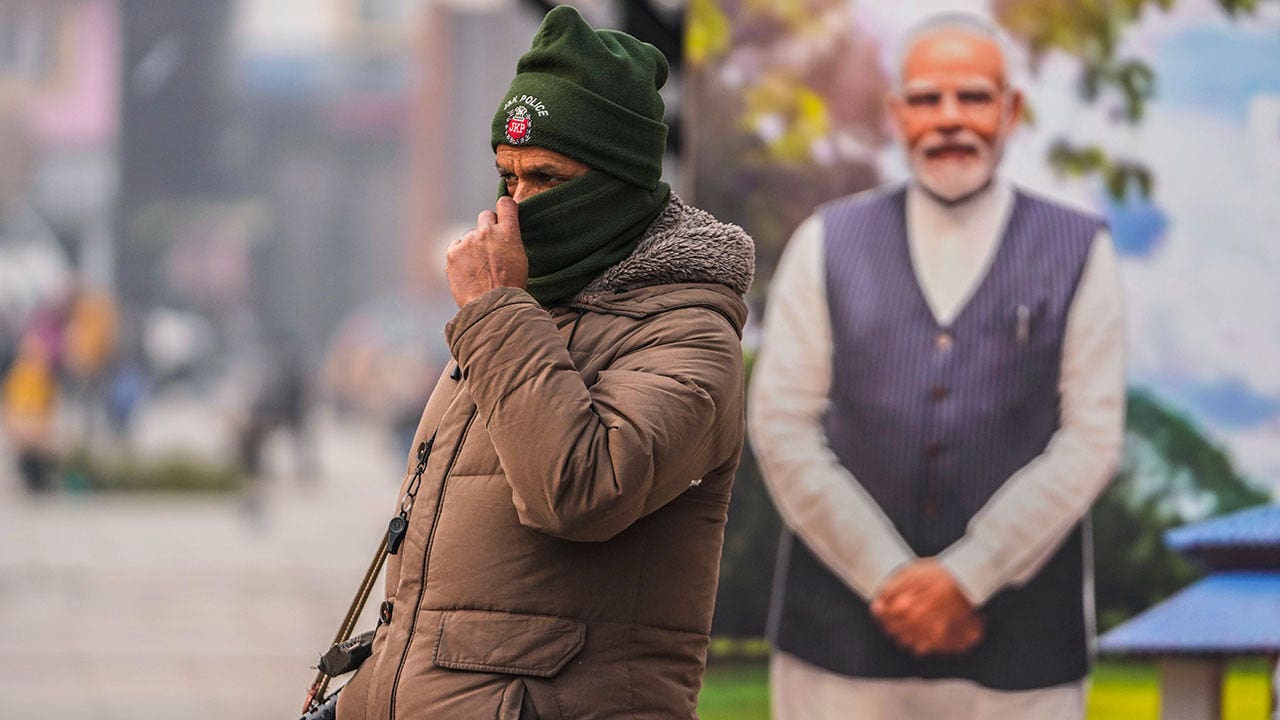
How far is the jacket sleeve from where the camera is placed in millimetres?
2035

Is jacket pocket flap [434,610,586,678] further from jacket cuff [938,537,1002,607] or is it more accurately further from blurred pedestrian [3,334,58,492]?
blurred pedestrian [3,334,58,492]

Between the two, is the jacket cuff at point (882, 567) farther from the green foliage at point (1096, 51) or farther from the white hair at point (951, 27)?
the white hair at point (951, 27)

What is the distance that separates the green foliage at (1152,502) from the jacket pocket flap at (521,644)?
2.20 m

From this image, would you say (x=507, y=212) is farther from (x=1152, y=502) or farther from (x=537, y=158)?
(x=1152, y=502)

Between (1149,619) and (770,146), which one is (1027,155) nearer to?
(770,146)

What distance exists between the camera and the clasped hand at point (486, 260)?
2207mm

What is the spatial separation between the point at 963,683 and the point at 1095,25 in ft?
5.28

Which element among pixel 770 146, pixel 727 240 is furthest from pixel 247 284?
pixel 727 240

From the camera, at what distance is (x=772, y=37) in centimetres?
420

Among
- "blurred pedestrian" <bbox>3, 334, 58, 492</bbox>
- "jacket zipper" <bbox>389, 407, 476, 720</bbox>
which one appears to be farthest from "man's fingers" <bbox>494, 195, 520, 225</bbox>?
"blurred pedestrian" <bbox>3, 334, 58, 492</bbox>

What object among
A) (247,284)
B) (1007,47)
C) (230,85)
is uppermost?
(1007,47)

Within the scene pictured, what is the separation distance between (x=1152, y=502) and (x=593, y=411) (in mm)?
2336

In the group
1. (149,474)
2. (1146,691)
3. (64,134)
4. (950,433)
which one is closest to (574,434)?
(950,433)

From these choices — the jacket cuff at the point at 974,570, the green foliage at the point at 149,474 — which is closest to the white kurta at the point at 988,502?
the jacket cuff at the point at 974,570
